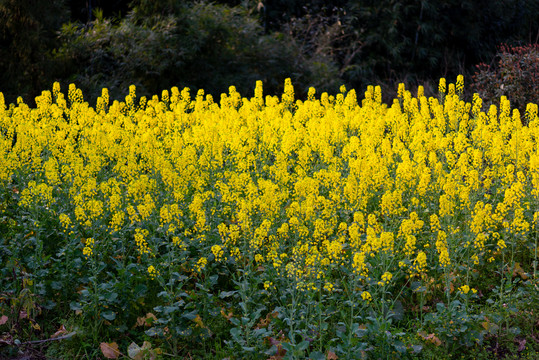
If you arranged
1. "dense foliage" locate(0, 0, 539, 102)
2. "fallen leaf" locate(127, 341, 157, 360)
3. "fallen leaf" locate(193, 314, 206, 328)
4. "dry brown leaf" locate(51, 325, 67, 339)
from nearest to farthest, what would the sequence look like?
"fallen leaf" locate(127, 341, 157, 360) < "fallen leaf" locate(193, 314, 206, 328) < "dry brown leaf" locate(51, 325, 67, 339) < "dense foliage" locate(0, 0, 539, 102)

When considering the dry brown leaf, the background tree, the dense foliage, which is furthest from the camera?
the dense foliage

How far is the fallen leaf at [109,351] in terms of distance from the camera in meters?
4.55

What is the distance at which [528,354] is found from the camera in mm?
4586

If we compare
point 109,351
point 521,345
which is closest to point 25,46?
point 109,351

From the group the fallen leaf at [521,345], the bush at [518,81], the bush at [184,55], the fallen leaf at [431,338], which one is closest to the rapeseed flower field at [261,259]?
the fallen leaf at [431,338]

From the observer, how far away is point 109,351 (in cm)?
458

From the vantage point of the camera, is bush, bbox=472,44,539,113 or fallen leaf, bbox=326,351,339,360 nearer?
fallen leaf, bbox=326,351,339,360

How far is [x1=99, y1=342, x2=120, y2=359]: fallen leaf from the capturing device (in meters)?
4.55

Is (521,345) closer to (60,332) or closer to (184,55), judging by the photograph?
(60,332)

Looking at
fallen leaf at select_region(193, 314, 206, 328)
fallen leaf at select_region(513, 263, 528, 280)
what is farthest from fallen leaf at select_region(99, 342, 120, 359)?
fallen leaf at select_region(513, 263, 528, 280)

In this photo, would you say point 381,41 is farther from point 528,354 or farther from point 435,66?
point 528,354

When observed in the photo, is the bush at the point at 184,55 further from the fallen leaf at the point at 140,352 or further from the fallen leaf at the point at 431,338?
the fallen leaf at the point at 431,338

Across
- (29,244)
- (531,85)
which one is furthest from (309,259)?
(531,85)

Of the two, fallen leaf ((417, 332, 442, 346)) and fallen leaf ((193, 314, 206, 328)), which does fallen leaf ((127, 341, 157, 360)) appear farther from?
fallen leaf ((417, 332, 442, 346))
